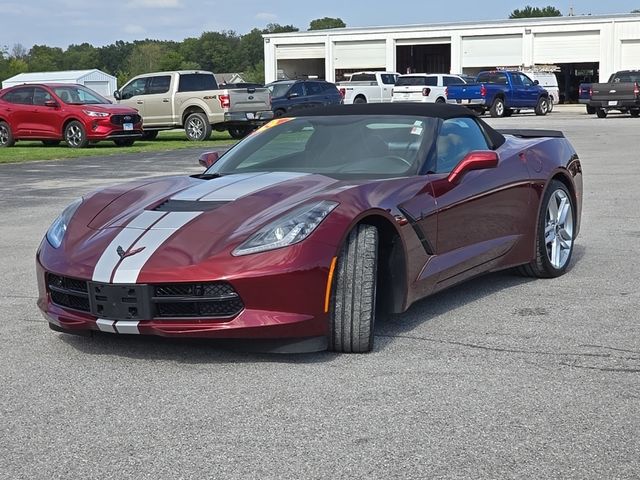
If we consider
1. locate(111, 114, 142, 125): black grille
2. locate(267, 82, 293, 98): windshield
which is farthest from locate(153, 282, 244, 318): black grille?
locate(267, 82, 293, 98): windshield

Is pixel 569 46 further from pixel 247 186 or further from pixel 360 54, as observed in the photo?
pixel 247 186

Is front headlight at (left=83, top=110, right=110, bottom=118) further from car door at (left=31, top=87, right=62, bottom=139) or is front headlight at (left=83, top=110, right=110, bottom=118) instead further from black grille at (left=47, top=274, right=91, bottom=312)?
black grille at (left=47, top=274, right=91, bottom=312)

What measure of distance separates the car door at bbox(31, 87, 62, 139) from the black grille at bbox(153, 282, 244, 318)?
20518 mm

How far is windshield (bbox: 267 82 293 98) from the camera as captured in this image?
107 ft

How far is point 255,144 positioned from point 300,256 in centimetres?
196

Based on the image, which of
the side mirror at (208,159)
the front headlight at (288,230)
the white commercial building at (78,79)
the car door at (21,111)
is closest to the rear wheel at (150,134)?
the car door at (21,111)

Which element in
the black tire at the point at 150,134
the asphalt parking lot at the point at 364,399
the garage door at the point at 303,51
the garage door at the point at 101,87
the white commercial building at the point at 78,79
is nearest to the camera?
the asphalt parking lot at the point at 364,399

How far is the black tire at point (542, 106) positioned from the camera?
42.3 metres

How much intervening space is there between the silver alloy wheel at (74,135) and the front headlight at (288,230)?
19989 mm

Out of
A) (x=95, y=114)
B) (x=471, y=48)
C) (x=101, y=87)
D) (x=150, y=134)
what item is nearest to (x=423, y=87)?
(x=150, y=134)

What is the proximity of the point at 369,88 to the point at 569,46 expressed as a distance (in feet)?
77.1

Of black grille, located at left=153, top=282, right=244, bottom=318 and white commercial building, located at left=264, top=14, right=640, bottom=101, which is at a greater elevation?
white commercial building, located at left=264, top=14, right=640, bottom=101

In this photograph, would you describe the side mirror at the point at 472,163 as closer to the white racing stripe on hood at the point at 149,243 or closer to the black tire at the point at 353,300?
the black tire at the point at 353,300

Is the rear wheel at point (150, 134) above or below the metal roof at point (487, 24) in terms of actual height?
below
